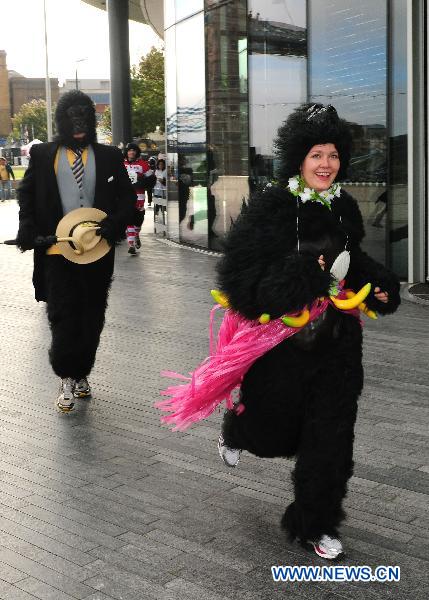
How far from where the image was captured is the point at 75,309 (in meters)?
6.16

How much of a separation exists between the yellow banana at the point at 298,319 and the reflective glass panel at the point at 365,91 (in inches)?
336

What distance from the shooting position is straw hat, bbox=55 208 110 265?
5984 millimetres

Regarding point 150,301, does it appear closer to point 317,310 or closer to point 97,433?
point 97,433

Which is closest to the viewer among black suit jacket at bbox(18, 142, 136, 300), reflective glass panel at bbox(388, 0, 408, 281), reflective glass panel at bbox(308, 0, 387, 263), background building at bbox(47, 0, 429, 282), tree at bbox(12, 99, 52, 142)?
black suit jacket at bbox(18, 142, 136, 300)

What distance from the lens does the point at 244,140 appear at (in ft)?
49.6

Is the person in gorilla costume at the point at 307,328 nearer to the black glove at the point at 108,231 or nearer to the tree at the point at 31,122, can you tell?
the black glove at the point at 108,231

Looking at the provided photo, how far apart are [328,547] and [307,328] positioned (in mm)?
918

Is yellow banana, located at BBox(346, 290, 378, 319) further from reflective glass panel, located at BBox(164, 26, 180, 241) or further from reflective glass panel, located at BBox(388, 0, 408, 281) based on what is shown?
reflective glass panel, located at BBox(164, 26, 180, 241)

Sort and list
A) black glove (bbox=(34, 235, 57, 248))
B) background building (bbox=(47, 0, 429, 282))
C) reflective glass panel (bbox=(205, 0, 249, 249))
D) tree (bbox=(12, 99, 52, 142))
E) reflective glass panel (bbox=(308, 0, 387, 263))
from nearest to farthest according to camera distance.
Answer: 1. black glove (bbox=(34, 235, 57, 248))
2. background building (bbox=(47, 0, 429, 282))
3. reflective glass panel (bbox=(308, 0, 387, 263))
4. reflective glass panel (bbox=(205, 0, 249, 249))
5. tree (bbox=(12, 99, 52, 142))

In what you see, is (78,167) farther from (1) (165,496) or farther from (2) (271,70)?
(2) (271,70)

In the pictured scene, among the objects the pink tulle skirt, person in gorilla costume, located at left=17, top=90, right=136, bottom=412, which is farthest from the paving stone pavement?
the pink tulle skirt

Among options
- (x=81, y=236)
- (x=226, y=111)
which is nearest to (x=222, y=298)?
(x=81, y=236)

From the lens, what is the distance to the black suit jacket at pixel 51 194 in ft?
20.0

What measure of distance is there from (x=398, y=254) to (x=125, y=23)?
15428 millimetres
